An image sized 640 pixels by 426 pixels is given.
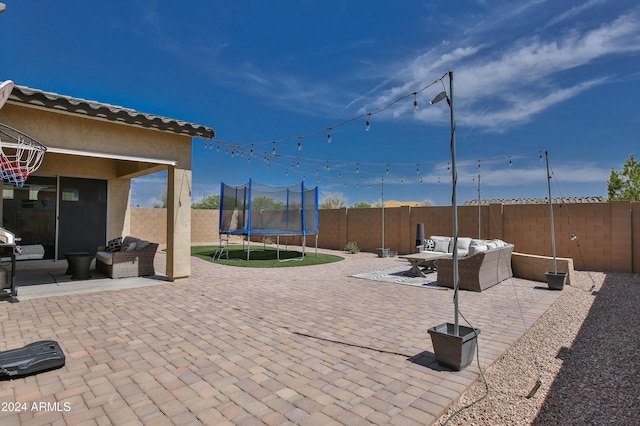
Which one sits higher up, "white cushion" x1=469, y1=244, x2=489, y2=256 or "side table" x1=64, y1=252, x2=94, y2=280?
"white cushion" x1=469, y1=244, x2=489, y2=256

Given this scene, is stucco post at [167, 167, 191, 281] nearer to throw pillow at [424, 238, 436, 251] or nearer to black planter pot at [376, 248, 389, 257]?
throw pillow at [424, 238, 436, 251]

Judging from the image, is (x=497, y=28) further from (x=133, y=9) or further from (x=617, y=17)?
(x=133, y=9)

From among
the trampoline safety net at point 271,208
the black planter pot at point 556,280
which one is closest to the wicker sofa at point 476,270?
the black planter pot at point 556,280

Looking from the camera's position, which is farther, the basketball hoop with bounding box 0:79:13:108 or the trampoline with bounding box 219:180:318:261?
the trampoline with bounding box 219:180:318:261

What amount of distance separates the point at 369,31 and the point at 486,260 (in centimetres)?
661

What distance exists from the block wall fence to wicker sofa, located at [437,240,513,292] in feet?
11.6

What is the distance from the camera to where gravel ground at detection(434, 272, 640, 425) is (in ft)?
6.95

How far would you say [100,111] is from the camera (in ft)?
16.8

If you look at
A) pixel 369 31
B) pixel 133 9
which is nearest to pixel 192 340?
pixel 133 9

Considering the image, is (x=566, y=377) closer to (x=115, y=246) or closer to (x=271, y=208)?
(x=115, y=246)

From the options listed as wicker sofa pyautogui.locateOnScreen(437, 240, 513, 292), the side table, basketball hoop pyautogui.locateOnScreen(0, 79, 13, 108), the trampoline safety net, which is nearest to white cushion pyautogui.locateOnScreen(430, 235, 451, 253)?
wicker sofa pyautogui.locateOnScreen(437, 240, 513, 292)

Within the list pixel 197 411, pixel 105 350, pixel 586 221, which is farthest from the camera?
pixel 586 221

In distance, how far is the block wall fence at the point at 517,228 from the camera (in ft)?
26.1

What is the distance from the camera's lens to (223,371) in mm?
2607
